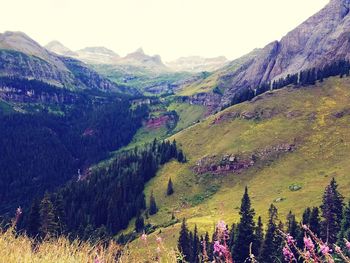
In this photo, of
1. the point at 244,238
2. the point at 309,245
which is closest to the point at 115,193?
the point at 244,238

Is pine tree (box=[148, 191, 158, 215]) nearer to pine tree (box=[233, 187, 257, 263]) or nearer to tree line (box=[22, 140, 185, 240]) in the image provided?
tree line (box=[22, 140, 185, 240])

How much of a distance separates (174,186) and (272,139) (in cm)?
3568

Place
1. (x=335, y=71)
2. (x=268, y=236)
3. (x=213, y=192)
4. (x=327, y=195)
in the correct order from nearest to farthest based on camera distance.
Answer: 1. (x=268, y=236)
2. (x=327, y=195)
3. (x=213, y=192)
4. (x=335, y=71)

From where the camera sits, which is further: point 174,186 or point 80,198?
point 80,198

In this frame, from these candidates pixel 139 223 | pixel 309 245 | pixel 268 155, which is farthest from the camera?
pixel 268 155

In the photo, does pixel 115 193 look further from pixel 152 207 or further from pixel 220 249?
pixel 220 249

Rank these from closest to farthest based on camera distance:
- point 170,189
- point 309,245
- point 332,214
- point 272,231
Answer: point 309,245 → point 272,231 → point 332,214 → point 170,189

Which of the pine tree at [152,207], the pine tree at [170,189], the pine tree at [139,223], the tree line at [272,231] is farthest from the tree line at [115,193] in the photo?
the tree line at [272,231]

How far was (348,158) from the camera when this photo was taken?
112688 millimetres

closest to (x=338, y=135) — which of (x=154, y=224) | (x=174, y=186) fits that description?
(x=174, y=186)

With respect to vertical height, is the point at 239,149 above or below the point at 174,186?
above

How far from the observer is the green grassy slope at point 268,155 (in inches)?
4126

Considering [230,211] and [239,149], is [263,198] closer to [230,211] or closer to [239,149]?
[230,211]

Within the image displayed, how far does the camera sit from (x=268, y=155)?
130500 millimetres
